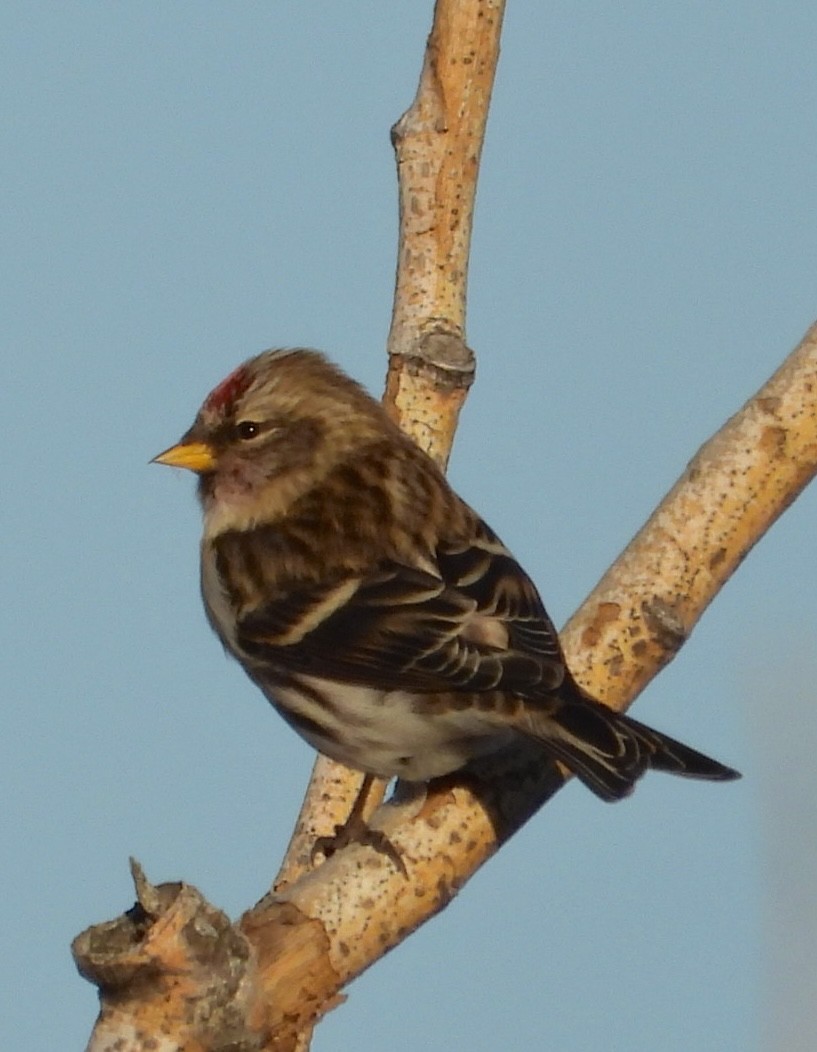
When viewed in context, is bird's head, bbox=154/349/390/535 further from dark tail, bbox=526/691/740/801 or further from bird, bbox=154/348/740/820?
dark tail, bbox=526/691/740/801

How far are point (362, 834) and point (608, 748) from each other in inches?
20.8

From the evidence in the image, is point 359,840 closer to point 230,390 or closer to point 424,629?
point 424,629

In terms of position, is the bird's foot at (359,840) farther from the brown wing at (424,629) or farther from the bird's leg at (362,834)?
the brown wing at (424,629)

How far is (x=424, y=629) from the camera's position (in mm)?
4566

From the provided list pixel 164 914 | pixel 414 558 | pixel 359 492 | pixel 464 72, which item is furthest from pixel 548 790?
pixel 464 72

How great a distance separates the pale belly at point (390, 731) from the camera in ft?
14.7

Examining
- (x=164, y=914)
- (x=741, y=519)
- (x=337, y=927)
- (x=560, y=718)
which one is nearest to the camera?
(x=164, y=914)

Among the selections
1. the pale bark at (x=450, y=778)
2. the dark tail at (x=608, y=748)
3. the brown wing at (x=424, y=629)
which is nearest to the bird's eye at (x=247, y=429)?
the pale bark at (x=450, y=778)

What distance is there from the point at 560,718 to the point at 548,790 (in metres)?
0.26

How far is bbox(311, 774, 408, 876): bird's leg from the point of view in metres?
4.10

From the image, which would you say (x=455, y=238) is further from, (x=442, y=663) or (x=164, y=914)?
(x=164, y=914)

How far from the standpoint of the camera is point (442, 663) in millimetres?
4480

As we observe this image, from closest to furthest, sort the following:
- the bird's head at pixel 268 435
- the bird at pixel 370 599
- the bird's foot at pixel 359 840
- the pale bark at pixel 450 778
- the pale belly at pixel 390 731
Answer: the pale bark at pixel 450 778 < the bird's foot at pixel 359 840 < the bird at pixel 370 599 < the pale belly at pixel 390 731 < the bird's head at pixel 268 435

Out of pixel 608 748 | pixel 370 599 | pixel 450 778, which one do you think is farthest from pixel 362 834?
pixel 370 599
